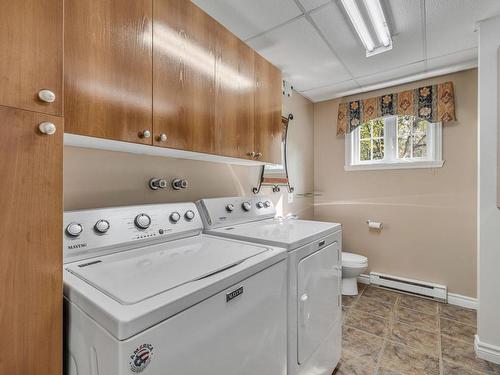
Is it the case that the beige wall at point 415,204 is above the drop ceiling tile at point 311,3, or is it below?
below

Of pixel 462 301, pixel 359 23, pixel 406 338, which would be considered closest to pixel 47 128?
pixel 359 23

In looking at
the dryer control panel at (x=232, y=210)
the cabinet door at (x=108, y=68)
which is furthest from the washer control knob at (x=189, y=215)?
the cabinet door at (x=108, y=68)

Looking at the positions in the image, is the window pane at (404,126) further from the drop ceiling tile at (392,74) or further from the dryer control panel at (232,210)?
the dryer control panel at (232,210)

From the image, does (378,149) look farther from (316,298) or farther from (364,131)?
(316,298)

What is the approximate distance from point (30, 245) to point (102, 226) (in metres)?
0.41

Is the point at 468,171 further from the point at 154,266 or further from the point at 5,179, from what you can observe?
the point at 5,179

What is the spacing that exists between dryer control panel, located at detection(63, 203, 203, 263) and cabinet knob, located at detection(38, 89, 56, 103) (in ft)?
1.62

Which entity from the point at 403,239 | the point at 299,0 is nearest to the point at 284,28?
the point at 299,0

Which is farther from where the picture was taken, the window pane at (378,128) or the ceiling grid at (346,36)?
the window pane at (378,128)

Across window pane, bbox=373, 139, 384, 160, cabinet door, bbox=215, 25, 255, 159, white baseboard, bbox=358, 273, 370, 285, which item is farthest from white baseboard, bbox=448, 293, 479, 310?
cabinet door, bbox=215, 25, 255, 159

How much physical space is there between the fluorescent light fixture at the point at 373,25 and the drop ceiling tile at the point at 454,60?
25.6 inches

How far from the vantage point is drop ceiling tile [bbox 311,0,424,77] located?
170 centimetres

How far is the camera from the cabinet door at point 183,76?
1195mm

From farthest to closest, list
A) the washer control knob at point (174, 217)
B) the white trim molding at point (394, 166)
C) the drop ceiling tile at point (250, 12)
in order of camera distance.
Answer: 1. the white trim molding at point (394, 166)
2. the drop ceiling tile at point (250, 12)
3. the washer control knob at point (174, 217)
